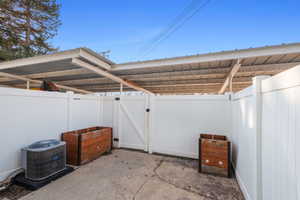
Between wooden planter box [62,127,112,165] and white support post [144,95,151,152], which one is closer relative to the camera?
wooden planter box [62,127,112,165]

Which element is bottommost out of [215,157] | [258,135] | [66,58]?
[215,157]

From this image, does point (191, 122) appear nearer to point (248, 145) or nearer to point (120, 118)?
point (248, 145)

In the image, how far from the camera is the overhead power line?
527 centimetres

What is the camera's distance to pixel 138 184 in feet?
7.38

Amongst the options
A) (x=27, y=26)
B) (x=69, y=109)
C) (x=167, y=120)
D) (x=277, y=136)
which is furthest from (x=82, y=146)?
(x=27, y=26)

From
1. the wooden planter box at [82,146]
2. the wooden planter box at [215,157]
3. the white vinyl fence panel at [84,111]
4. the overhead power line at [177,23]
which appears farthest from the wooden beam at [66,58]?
the overhead power line at [177,23]

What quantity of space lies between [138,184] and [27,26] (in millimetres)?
8785

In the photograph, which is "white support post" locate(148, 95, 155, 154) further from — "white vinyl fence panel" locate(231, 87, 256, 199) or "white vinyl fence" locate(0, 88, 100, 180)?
"white vinyl fence panel" locate(231, 87, 256, 199)

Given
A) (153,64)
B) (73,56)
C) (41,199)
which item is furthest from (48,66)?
(41,199)

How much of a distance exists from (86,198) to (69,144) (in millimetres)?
1500

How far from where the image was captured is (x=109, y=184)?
224 centimetres

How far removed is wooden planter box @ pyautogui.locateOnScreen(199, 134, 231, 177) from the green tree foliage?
28.7ft

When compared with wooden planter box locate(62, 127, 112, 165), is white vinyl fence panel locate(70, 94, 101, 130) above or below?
above

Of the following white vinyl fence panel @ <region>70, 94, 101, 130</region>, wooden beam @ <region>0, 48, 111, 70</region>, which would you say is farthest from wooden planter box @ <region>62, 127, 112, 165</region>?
wooden beam @ <region>0, 48, 111, 70</region>
